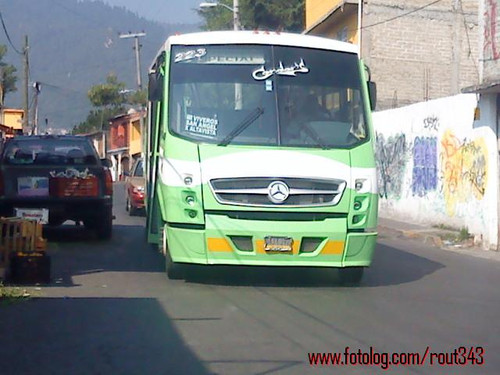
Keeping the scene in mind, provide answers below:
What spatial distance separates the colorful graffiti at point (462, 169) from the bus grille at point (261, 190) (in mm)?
8474

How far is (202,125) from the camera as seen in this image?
1070 centimetres

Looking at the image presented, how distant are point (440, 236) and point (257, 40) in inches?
367

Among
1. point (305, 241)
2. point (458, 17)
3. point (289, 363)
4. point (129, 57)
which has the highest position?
point (129, 57)

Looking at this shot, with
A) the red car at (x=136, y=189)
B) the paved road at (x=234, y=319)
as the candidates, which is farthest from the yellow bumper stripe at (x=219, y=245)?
the red car at (x=136, y=189)

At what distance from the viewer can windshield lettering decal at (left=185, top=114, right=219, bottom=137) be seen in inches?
419

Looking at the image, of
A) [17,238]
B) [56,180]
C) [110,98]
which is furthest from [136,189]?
[110,98]

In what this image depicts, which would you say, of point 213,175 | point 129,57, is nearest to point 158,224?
point 213,175

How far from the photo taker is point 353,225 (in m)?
10.5

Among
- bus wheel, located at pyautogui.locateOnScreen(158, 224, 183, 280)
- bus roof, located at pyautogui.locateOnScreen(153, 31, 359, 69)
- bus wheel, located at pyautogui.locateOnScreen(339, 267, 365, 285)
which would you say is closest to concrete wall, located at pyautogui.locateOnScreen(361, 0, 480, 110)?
bus roof, located at pyautogui.locateOnScreen(153, 31, 359, 69)

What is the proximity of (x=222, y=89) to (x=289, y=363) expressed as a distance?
4653 mm

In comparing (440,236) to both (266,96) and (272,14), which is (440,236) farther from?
(272,14)

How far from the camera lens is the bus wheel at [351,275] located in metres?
11.3

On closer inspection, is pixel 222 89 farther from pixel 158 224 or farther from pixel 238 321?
pixel 238 321

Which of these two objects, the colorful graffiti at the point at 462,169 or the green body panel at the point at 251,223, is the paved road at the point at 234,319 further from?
the colorful graffiti at the point at 462,169
